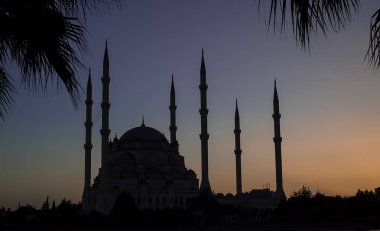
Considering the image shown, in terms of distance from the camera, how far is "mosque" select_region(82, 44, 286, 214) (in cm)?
6038

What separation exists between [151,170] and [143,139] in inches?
211

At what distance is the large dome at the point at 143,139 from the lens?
238ft

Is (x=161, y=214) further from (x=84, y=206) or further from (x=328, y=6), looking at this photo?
(x=328, y=6)

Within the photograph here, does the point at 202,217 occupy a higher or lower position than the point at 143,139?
lower

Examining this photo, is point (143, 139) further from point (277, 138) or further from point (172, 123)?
point (277, 138)

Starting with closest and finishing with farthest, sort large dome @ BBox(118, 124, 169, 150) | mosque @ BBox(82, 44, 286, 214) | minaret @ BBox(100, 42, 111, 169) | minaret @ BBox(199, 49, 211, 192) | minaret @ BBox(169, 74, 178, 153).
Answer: minaret @ BBox(100, 42, 111, 169) → minaret @ BBox(199, 49, 211, 192) → mosque @ BBox(82, 44, 286, 214) → minaret @ BBox(169, 74, 178, 153) → large dome @ BBox(118, 124, 169, 150)

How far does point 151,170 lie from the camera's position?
69.6 meters

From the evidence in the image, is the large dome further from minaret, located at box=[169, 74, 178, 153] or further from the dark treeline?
the dark treeline

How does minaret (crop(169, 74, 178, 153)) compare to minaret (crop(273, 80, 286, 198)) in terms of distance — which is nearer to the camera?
minaret (crop(273, 80, 286, 198))

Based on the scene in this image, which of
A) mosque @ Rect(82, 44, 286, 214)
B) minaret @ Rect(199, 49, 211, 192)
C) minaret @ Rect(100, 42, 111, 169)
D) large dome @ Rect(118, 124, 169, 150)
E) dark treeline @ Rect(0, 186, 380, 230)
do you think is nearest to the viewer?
dark treeline @ Rect(0, 186, 380, 230)

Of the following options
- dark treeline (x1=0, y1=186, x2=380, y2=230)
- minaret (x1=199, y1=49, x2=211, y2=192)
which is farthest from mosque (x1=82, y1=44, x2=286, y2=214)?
dark treeline (x1=0, y1=186, x2=380, y2=230)

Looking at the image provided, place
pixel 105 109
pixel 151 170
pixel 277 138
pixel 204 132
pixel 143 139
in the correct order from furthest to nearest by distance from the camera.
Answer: pixel 143 139 < pixel 151 170 < pixel 277 138 < pixel 204 132 < pixel 105 109

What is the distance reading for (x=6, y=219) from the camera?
59500mm

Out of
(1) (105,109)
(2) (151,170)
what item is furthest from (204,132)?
(2) (151,170)
